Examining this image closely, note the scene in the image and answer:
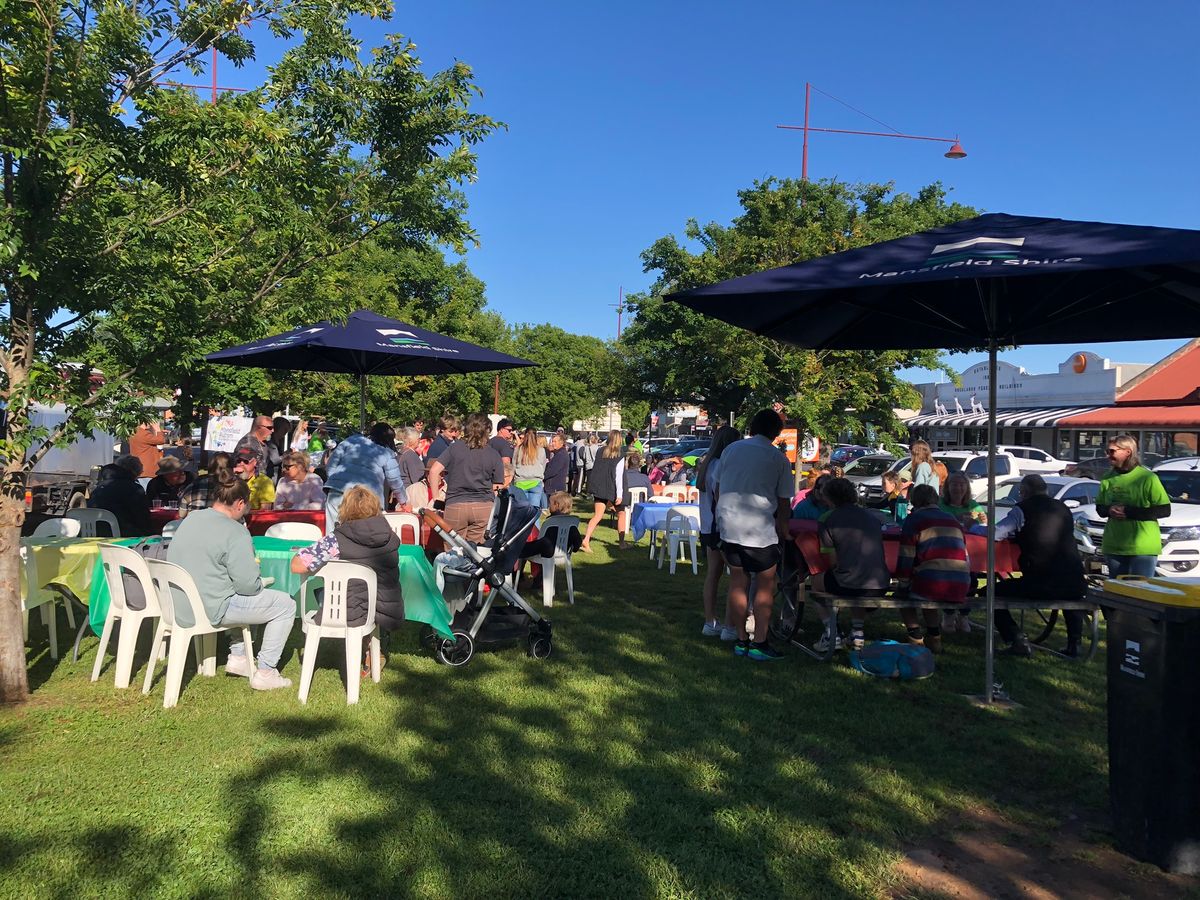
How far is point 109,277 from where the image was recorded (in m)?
4.98

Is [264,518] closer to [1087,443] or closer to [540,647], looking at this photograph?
[540,647]

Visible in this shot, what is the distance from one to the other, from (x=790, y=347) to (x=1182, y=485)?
7.42 metres

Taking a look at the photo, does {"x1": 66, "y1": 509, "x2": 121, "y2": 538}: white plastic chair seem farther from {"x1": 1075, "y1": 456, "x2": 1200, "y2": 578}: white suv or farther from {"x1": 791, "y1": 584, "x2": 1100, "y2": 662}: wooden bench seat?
{"x1": 1075, "y1": 456, "x2": 1200, "y2": 578}: white suv

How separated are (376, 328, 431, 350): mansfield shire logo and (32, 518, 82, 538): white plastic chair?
117 inches

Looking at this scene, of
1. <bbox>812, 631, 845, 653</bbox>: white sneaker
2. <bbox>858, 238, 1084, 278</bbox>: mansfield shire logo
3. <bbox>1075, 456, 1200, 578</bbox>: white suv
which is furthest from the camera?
<bbox>1075, 456, 1200, 578</bbox>: white suv

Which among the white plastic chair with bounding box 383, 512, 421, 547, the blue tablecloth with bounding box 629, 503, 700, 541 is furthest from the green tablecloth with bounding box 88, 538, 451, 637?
the blue tablecloth with bounding box 629, 503, 700, 541

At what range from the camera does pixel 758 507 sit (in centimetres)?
617

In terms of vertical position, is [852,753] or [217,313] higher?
[217,313]

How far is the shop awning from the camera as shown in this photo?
23.6m

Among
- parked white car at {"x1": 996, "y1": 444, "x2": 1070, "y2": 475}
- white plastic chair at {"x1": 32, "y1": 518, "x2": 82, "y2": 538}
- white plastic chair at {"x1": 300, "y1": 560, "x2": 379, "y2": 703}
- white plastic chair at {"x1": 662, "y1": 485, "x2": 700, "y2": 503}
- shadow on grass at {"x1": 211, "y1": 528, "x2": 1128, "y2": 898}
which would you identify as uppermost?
parked white car at {"x1": 996, "y1": 444, "x2": 1070, "y2": 475}

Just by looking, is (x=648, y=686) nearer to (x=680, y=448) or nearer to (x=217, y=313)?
(x=217, y=313)

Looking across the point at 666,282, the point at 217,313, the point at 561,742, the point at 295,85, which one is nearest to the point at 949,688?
the point at 561,742

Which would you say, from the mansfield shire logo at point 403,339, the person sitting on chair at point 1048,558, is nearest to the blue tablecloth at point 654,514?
the mansfield shire logo at point 403,339

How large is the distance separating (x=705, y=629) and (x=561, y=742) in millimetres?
2724
